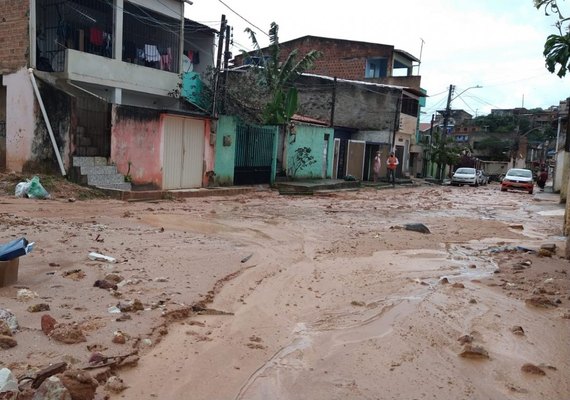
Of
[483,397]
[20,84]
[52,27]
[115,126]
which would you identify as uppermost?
[52,27]

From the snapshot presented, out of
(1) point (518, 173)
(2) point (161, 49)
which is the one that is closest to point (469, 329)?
(2) point (161, 49)

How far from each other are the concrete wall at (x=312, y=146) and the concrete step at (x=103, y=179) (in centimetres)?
949

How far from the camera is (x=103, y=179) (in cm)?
1302

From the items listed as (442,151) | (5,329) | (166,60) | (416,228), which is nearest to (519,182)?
(442,151)

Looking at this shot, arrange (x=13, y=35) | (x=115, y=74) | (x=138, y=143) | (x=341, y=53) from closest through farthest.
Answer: (x=13, y=35) < (x=138, y=143) < (x=115, y=74) < (x=341, y=53)

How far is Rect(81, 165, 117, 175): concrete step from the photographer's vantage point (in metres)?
12.8

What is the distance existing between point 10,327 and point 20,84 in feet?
38.6

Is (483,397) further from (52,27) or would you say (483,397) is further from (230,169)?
(52,27)

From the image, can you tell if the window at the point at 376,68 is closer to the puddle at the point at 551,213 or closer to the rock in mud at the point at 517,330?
the puddle at the point at 551,213

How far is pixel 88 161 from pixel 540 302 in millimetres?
10925

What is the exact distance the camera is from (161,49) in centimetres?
2075

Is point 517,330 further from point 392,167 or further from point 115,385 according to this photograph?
point 392,167

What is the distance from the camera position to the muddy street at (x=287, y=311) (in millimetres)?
3508

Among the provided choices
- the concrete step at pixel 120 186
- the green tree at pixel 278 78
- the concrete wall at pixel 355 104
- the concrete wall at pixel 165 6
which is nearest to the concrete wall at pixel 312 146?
the green tree at pixel 278 78
